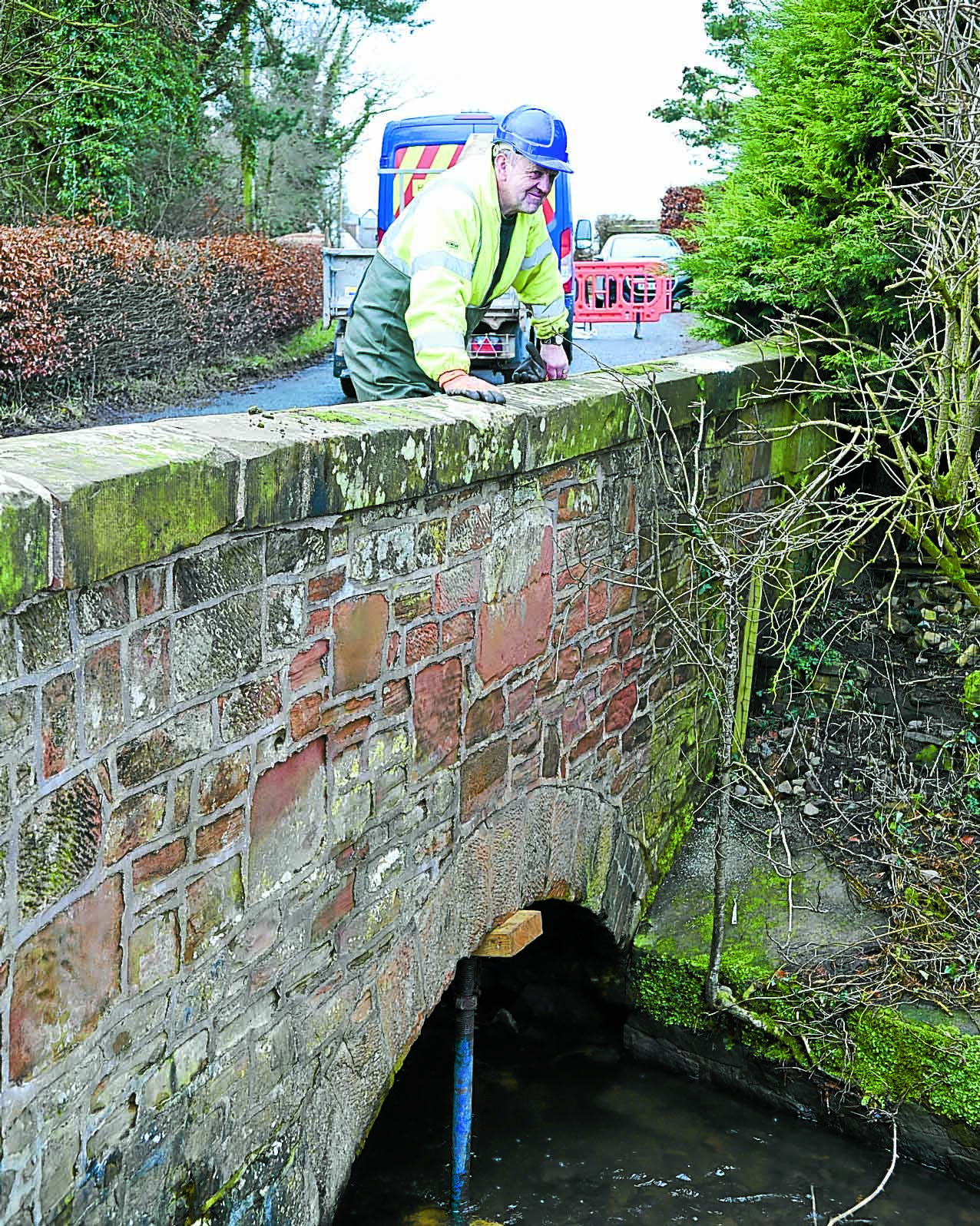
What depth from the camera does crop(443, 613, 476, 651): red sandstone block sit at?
11.8 feet

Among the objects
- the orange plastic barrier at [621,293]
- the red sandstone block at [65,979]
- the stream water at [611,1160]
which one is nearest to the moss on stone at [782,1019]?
the stream water at [611,1160]

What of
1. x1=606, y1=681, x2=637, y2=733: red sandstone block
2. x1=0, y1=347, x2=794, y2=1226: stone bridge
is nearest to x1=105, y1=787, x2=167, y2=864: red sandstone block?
x1=0, y1=347, x2=794, y2=1226: stone bridge

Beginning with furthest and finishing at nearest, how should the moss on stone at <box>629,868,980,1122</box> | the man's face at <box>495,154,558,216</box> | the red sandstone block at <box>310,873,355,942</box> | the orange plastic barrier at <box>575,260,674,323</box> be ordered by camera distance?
the orange plastic barrier at <box>575,260,674,323</box>, the moss on stone at <box>629,868,980,1122</box>, the man's face at <box>495,154,558,216</box>, the red sandstone block at <box>310,873,355,942</box>

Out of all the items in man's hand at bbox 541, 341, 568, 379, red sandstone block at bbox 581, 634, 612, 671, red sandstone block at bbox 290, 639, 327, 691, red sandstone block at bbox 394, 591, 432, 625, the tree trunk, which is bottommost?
red sandstone block at bbox 581, 634, 612, 671

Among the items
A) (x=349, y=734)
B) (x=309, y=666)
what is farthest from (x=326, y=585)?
(x=349, y=734)

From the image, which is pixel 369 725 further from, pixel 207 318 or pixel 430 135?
pixel 207 318

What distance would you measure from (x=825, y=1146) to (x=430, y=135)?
927cm

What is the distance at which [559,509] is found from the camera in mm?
4211

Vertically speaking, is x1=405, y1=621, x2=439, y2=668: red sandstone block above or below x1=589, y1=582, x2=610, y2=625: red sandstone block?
above

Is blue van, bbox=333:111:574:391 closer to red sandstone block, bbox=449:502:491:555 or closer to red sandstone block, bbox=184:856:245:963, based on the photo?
red sandstone block, bbox=449:502:491:555

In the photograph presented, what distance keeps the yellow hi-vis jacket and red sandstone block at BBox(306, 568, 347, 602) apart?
104cm

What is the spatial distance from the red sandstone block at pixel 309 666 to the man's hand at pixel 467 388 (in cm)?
107

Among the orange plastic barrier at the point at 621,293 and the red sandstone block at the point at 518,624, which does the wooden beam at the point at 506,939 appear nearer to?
the red sandstone block at the point at 518,624

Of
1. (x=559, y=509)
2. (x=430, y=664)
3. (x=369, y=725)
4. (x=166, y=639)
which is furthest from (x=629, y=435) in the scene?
(x=166, y=639)
